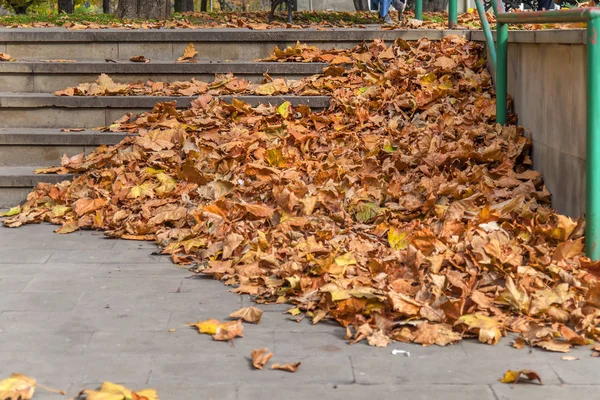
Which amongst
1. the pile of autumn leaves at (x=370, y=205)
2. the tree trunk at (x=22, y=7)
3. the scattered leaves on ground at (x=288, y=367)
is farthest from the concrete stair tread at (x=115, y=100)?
the tree trunk at (x=22, y=7)

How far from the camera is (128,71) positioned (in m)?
8.50

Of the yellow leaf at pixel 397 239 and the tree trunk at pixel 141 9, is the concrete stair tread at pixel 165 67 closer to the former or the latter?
the yellow leaf at pixel 397 239

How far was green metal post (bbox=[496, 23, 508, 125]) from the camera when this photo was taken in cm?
678

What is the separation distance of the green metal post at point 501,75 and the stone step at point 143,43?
232 centimetres

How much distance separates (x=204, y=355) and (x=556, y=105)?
9.78 ft

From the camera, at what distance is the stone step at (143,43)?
8898 millimetres

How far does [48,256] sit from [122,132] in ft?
7.07

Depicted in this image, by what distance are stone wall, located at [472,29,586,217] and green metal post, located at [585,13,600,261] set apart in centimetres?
43

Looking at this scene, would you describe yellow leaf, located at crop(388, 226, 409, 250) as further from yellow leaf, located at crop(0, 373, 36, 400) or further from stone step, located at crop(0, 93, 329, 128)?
stone step, located at crop(0, 93, 329, 128)

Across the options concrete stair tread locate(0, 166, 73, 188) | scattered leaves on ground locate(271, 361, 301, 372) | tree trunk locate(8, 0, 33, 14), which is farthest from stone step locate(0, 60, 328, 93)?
tree trunk locate(8, 0, 33, 14)

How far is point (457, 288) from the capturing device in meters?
4.46

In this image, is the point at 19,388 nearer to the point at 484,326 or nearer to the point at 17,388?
the point at 17,388

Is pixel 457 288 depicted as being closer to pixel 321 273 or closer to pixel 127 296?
pixel 321 273

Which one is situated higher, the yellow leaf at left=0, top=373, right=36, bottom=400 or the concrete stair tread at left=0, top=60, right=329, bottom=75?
the concrete stair tread at left=0, top=60, right=329, bottom=75
